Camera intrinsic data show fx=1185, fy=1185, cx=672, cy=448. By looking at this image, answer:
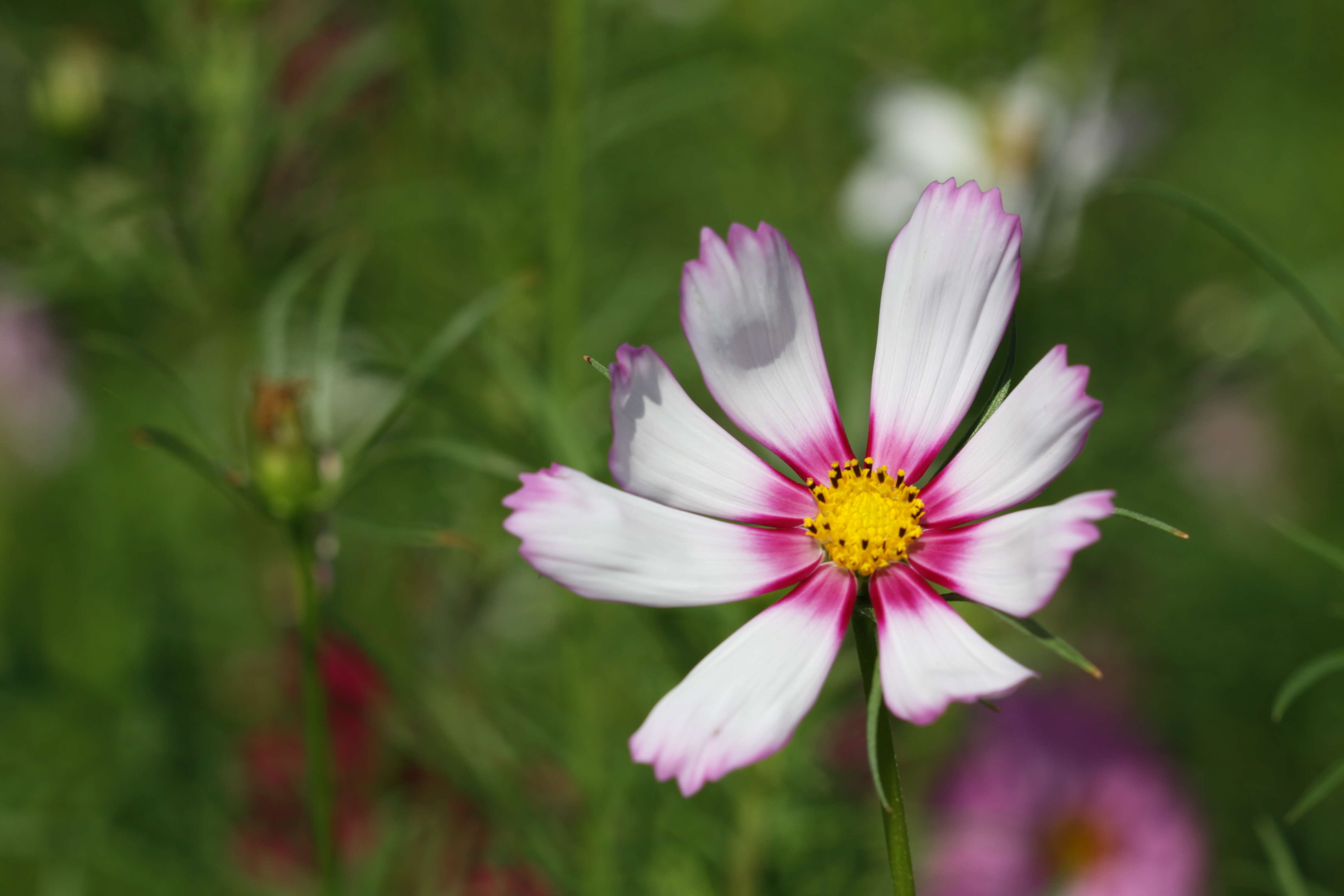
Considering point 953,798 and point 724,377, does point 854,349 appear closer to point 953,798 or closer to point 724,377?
point 724,377

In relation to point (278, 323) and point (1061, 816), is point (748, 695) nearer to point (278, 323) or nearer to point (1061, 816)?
point (278, 323)

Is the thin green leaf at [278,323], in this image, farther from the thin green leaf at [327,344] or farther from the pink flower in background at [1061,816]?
the pink flower in background at [1061,816]

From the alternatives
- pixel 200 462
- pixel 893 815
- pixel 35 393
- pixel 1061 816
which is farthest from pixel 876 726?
pixel 35 393

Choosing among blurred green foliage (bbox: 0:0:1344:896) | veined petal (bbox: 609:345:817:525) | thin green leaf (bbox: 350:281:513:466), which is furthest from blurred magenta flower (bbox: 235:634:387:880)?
veined petal (bbox: 609:345:817:525)

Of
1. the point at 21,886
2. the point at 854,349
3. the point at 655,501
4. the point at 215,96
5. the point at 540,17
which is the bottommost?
the point at 21,886

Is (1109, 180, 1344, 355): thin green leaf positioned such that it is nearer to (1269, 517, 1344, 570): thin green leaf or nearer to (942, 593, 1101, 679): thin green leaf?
(1269, 517, 1344, 570): thin green leaf

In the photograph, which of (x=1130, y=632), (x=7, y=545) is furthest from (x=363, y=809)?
(x=1130, y=632)
